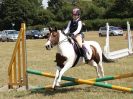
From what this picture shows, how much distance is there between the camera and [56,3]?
12750cm

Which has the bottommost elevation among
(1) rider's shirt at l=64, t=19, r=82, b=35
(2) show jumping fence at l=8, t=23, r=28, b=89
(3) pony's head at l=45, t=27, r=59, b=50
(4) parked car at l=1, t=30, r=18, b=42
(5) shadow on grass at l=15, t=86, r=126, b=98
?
(4) parked car at l=1, t=30, r=18, b=42

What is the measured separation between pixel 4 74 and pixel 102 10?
97823mm

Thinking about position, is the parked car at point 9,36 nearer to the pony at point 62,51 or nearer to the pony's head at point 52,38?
the pony at point 62,51

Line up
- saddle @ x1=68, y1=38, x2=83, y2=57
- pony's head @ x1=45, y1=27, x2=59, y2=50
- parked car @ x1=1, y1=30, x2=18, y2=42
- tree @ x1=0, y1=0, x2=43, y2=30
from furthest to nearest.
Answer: tree @ x1=0, y1=0, x2=43, y2=30 → parked car @ x1=1, y1=30, x2=18, y2=42 → saddle @ x1=68, y1=38, x2=83, y2=57 → pony's head @ x1=45, y1=27, x2=59, y2=50

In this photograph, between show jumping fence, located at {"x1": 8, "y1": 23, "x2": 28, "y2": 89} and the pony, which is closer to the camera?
the pony

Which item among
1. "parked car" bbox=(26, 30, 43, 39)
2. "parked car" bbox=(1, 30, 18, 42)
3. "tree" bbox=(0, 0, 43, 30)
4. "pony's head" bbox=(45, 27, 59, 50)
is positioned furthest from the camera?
"tree" bbox=(0, 0, 43, 30)

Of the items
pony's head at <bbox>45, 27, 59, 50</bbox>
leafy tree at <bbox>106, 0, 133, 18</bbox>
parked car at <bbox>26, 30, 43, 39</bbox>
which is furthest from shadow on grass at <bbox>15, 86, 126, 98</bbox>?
leafy tree at <bbox>106, 0, 133, 18</bbox>

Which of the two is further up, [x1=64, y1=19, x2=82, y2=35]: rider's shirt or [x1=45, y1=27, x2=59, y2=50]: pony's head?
[x1=64, y1=19, x2=82, y2=35]: rider's shirt

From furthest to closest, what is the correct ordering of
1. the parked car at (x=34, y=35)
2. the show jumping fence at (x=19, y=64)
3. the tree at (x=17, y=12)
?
the tree at (x=17, y=12)
the parked car at (x=34, y=35)
the show jumping fence at (x=19, y=64)

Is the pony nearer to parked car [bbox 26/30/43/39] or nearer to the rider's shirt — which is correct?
the rider's shirt

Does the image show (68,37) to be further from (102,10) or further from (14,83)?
(102,10)

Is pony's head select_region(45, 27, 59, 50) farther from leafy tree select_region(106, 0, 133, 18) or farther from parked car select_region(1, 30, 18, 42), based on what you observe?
leafy tree select_region(106, 0, 133, 18)

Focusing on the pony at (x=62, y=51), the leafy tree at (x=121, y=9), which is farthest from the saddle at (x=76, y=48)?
the leafy tree at (x=121, y=9)

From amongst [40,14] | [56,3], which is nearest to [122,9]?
[40,14]
